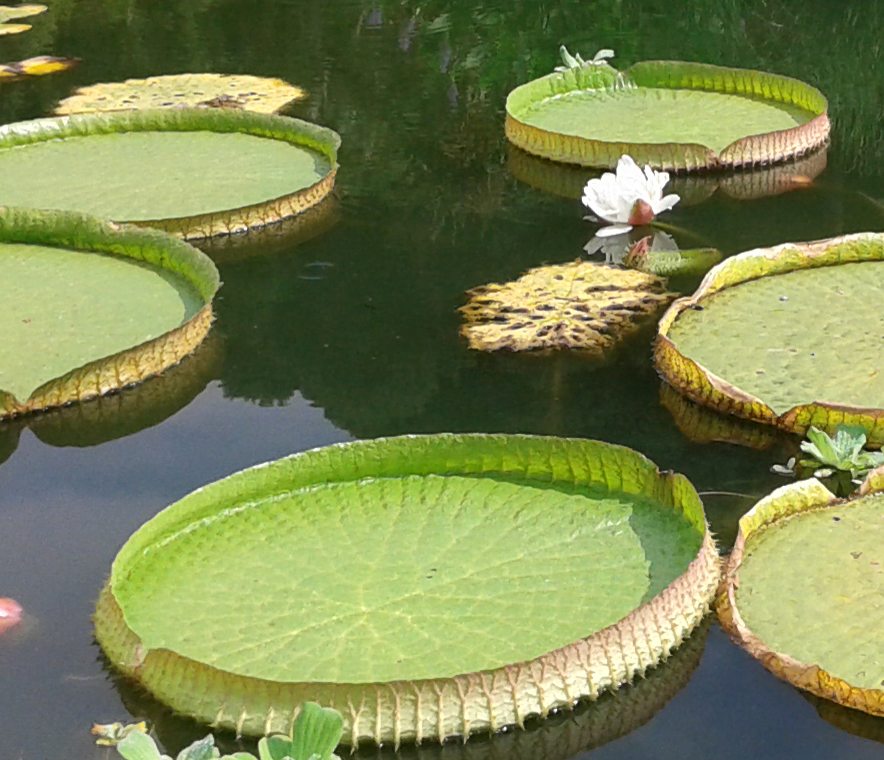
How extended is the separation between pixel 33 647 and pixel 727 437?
1.19 meters

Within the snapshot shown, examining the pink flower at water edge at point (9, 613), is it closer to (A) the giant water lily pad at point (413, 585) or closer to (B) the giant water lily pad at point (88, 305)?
(A) the giant water lily pad at point (413, 585)

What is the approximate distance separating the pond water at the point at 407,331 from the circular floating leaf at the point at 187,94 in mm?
114

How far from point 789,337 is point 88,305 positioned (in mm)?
1417

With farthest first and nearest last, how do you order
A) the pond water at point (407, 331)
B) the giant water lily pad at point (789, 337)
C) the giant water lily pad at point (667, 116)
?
the giant water lily pad at point (667, 116) → the giant water lily pad at point (789, 337) → the pond water at point (407, 331)

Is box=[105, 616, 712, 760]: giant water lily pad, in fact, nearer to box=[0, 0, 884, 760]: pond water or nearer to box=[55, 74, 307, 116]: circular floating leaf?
box=[0, 0, 884, 760]: pond water

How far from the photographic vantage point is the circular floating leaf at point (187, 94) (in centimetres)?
455

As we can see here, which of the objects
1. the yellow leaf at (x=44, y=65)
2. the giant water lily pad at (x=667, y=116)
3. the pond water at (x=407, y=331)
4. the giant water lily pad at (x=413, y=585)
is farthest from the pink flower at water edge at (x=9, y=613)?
the yellow leaf at (x=44, y=65)

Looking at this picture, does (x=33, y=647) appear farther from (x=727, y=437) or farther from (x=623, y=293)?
(x=623, y=293)

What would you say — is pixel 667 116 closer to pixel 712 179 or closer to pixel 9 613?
pixel 712 179

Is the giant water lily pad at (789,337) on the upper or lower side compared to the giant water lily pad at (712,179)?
upper

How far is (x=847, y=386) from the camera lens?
7.86ft

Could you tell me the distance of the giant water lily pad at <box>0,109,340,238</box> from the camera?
11.5ft

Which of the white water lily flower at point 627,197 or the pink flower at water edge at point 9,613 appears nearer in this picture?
the pink flower at water edge at point 9,613

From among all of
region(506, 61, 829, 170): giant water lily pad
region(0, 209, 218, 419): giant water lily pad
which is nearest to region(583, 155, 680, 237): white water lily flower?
region(506, 61, 829, 170): giant water lily pad
